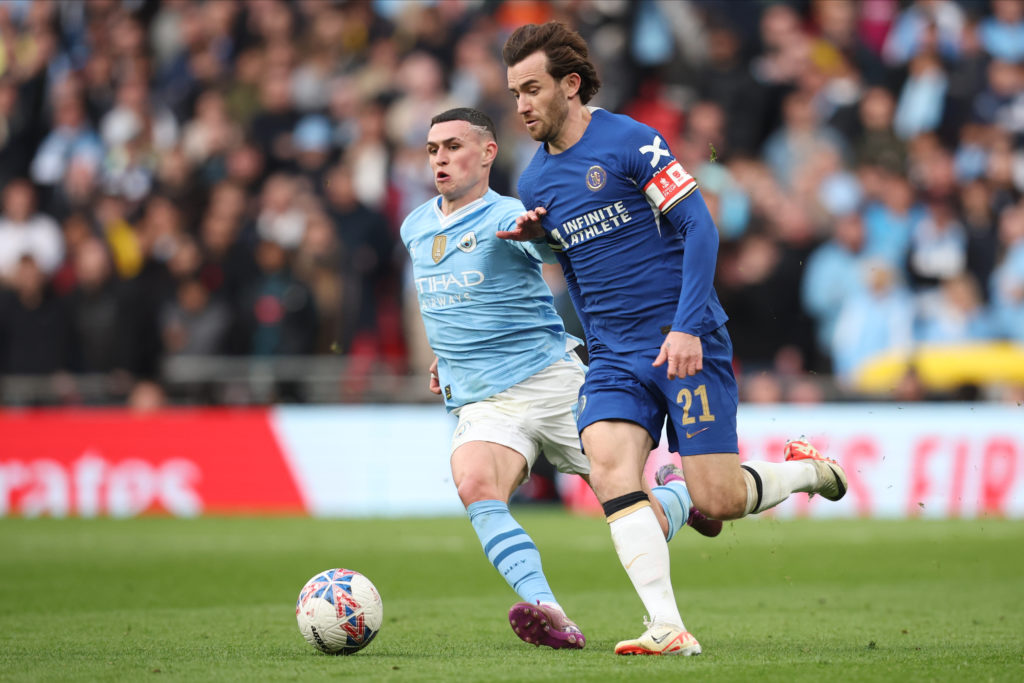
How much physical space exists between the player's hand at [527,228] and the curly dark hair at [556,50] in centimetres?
61

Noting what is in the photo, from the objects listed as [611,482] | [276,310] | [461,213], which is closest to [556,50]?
[461,213]

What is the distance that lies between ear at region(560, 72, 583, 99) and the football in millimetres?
2462

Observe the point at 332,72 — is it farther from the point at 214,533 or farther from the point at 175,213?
the point at 214,533

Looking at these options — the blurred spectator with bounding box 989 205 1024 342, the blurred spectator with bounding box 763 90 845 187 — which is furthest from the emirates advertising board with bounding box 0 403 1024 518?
the blurred spectator with bounding box 763 90 845 187

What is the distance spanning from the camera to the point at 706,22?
63.2 feet

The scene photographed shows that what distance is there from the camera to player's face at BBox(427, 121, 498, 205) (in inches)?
298

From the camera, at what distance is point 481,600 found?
9727 mm

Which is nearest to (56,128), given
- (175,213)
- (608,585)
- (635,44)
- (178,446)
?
(175,213)

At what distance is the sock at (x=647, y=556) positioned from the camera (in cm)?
657

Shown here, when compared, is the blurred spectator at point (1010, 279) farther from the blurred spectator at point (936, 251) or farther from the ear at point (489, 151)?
the ear at point (489, 151)

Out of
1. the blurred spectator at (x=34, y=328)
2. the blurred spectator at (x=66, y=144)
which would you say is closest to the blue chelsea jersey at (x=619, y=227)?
the blurred spectator at (x=34, y=328)

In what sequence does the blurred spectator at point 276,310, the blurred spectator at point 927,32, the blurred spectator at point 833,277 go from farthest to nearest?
the blurred spectator at point 927,32 → the blurred spectator at point 276,310 → the blurred spectator at point 833,277

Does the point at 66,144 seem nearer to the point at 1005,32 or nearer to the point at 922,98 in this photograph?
the point at 922,98

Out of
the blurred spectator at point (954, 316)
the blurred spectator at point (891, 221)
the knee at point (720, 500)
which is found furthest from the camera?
the blurred spectator at point (891, 221)
